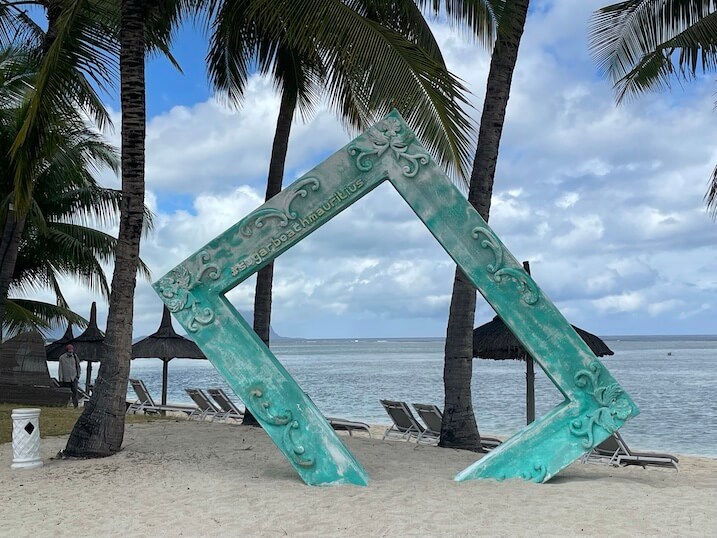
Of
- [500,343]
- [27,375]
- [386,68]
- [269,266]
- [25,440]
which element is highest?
[386,68]

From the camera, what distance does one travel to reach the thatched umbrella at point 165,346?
1775 centimetres

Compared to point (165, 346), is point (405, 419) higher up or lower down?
lower down

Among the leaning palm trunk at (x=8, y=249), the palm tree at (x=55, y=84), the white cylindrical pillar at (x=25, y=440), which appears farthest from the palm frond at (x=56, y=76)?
the leaning palm trunk at (x=8, y=249)

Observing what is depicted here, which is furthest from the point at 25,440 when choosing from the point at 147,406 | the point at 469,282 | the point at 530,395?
the point at 147,406

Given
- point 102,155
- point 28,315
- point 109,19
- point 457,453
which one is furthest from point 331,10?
point 28,315

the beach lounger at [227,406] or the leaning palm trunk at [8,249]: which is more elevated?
the leaning palm trunk at [8,249]

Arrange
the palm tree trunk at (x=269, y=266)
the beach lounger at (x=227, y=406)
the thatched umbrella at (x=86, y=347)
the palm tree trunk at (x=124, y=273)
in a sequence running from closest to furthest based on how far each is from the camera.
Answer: the palm tree trunk at (x=124, y=273) → the palm tree trunk at (x=269, y=266) → the beach lounger at (x=227, y=406) → the thatched umbrella at (x=86, y=347)

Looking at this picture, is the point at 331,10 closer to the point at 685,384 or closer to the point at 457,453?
the point at 457,453

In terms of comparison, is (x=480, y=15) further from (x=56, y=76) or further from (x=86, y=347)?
(x=86, y=347)

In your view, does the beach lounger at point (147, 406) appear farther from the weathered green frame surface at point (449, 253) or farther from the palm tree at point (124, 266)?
the weathered green frame surface at point (449, 253)

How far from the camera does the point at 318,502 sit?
7094mm

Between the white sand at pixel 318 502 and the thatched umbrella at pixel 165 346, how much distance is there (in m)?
8.11

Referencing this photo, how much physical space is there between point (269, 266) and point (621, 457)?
6.17 meters

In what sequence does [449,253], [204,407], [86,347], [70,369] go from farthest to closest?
[86,347]
[70,369]
[204,407]
[449,253]
